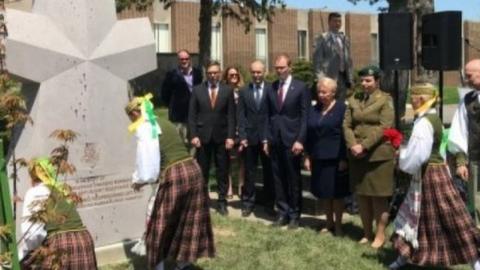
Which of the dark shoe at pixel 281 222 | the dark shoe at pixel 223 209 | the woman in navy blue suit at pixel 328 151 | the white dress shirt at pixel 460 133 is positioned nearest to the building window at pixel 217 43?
the dark shoe at pixel 223 209

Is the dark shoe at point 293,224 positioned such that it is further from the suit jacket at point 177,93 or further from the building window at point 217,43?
the building window at point 217,43

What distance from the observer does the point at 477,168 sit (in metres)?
7.18

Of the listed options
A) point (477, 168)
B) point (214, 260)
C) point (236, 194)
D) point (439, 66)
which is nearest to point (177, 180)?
point (214, 260)

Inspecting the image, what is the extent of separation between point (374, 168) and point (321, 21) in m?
42.9

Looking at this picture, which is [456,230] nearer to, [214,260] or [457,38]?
[214,260]

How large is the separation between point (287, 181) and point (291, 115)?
2.69 feet

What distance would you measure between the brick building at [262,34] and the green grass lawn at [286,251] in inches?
1222

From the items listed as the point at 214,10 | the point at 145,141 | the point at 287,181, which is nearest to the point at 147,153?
the point at 145,141

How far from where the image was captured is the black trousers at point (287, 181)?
916 centimetres

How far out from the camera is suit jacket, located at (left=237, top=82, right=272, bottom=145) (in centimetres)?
952

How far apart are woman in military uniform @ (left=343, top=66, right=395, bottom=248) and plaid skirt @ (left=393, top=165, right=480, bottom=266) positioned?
1080mm

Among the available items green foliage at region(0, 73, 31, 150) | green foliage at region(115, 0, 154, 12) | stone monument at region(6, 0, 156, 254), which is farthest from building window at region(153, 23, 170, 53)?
green foliage at region(0, 73, 31, 150)

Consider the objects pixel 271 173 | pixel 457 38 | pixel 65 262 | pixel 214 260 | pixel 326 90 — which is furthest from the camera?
pixel 457 38

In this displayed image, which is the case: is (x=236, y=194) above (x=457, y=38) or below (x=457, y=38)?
below
